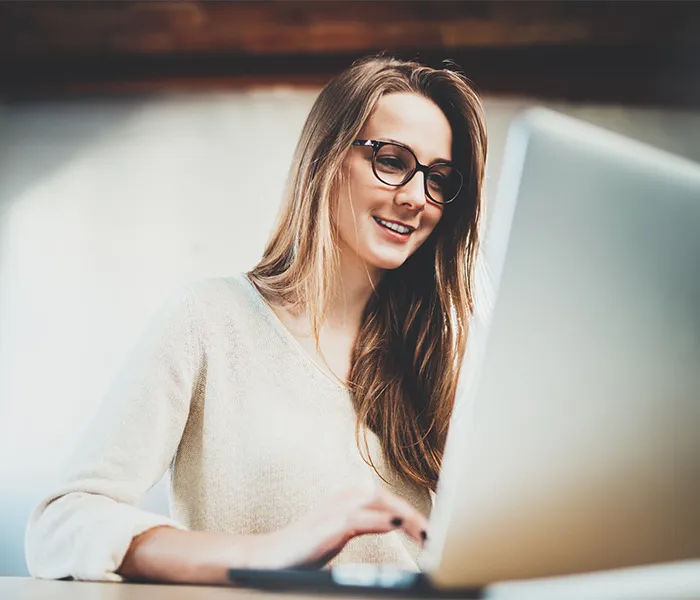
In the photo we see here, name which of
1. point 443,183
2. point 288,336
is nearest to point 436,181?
point 443,183

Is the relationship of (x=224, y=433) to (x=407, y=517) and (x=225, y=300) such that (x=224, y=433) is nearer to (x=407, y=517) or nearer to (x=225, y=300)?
(x=225, y=300)

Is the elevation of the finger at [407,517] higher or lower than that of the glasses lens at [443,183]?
lower

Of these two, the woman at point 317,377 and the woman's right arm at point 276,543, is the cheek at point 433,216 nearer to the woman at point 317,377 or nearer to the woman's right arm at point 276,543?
the woman at point 317,377

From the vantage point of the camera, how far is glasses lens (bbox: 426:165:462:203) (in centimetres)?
125

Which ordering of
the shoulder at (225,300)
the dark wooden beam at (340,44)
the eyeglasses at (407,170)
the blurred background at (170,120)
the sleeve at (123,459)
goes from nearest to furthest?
the sleeve at (123,459)
the shoulder at (225,300)
the eyeglasses at (407,170)
the blurred background at (170,120)
the dark wooden beam at (340,44)

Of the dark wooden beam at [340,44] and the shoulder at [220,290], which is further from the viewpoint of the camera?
the dark wooden beam at [340,44]

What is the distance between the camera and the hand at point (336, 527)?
0.77 m

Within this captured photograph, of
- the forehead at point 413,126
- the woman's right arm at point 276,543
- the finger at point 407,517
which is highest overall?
the forehead at point 413,126

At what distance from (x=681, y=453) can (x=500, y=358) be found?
19cm

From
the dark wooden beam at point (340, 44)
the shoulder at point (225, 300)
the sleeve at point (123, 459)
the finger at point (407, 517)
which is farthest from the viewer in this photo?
the dark wooden beam at point (340, 44)

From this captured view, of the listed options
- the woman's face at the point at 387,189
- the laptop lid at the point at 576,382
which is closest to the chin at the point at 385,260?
the woman's face at the point at 387,189

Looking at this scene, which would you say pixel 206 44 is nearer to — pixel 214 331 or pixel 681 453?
pixel 214 331

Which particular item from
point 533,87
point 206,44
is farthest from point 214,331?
point 533,87

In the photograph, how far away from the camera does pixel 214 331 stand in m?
1.10
